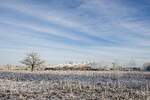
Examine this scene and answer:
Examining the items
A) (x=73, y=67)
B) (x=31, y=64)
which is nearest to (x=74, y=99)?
(x=31, y=64)

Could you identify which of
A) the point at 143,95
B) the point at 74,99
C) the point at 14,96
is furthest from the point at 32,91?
the point at 143,95

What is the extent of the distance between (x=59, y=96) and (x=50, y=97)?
0.82m

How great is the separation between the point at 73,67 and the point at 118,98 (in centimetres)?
5905

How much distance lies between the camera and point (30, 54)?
72.6 metres

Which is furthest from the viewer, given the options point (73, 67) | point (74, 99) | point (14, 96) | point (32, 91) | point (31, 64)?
point (73, 67)

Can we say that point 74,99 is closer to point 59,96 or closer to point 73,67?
point 59,96

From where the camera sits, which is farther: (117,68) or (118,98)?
(117,68)

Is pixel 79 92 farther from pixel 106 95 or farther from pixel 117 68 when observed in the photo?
pixel 117 68

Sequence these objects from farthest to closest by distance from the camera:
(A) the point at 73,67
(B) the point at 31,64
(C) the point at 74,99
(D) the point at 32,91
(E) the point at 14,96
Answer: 1. (A) the point at 73,67
2. (B) the point at 31,64
3. (D) the point at 32,91
4. (E) the point at 14,96
5. (C) the point at 74,99

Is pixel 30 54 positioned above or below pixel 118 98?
above

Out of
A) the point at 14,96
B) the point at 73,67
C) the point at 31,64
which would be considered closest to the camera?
the point at 14,96

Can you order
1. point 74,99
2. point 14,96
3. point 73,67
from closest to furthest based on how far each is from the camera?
point 74,99 → point 14,96 → point 73,67

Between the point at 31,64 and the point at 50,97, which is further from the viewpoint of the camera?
the point at 31,64

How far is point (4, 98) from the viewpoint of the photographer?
18.9 metres
